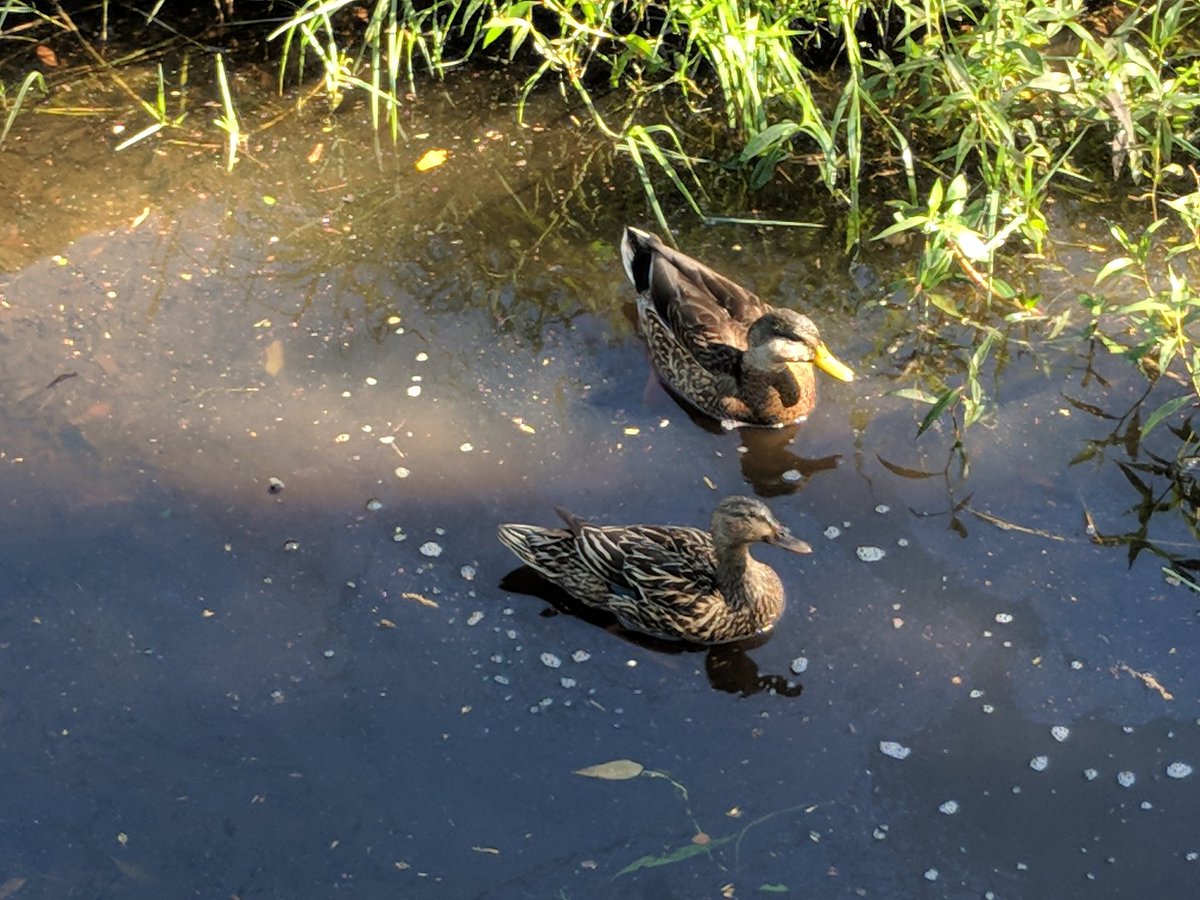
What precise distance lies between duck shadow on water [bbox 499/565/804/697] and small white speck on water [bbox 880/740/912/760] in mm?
327

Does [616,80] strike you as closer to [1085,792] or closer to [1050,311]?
[1050,311]

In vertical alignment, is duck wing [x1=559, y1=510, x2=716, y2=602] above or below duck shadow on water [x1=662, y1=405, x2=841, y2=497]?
above

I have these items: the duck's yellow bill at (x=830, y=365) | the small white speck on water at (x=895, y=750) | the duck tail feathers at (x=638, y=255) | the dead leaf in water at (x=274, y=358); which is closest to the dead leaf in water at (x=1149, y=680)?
the small white speck on water at (x=895, y=750)

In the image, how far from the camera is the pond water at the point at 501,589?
13.2ft

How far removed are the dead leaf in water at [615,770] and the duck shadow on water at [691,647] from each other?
44 cm

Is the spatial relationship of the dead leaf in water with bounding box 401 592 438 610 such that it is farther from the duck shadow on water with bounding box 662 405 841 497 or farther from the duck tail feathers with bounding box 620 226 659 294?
the duck tail feathers with bounding box 620 226 659 294

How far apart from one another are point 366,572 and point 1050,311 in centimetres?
309

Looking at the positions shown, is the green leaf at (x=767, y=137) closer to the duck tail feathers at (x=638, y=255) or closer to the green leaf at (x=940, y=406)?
the duck tail feathers at (x=638, y=255)

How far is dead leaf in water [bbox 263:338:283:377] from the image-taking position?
18.2ft

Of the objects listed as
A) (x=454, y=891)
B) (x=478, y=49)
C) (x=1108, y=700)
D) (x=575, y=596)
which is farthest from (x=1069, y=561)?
(x=478, y=49)

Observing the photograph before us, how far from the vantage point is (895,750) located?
13.9 ft

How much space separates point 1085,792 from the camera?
4113 mm

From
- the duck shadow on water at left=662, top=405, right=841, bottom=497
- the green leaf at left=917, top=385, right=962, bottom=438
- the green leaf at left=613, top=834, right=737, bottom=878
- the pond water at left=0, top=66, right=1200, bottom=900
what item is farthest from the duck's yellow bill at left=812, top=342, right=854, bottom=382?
the green leaf at left=613, top=834, right=737, bottom=878

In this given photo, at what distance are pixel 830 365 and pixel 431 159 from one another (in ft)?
7.91
